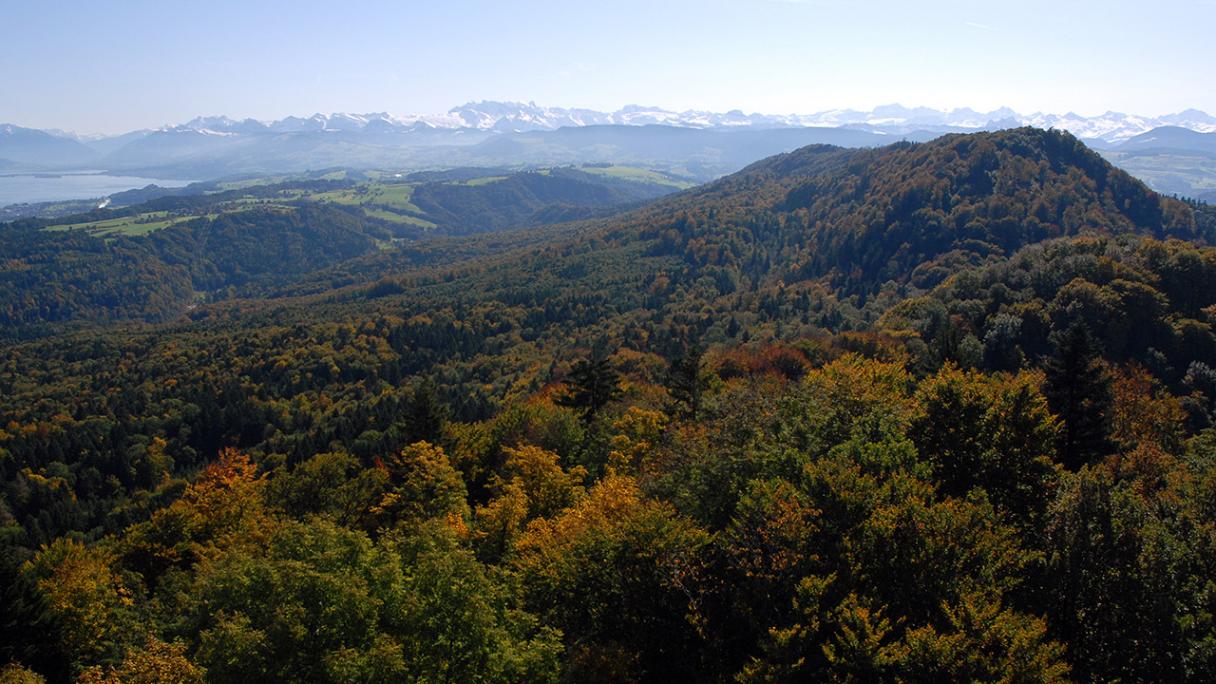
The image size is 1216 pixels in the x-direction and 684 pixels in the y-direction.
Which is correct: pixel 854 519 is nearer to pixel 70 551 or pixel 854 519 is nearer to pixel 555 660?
pixel 555 660

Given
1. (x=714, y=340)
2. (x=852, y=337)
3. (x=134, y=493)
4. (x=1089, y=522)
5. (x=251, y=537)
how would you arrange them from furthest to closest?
(x=714, y=340), (x=134, y=493), (x=852, y=337), (x=251, y=537), (x=1089, y=522)

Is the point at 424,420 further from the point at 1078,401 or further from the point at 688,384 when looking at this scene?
the point at 1078,401

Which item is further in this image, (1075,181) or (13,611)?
(1075,181)

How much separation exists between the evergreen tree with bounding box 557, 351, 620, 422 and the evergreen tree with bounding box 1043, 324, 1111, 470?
3749 cm

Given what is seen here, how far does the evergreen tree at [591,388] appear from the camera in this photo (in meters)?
65.4

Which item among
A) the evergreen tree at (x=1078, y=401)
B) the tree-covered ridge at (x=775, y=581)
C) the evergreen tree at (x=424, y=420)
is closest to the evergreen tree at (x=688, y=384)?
the tree-covered ridge at (x=775, y=581)

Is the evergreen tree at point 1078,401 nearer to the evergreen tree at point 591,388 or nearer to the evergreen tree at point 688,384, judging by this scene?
the evergreen tree at point 688,384

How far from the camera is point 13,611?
29234 millimetres

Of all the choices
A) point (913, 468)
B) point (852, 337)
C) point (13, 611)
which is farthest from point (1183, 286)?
point (13, 611)

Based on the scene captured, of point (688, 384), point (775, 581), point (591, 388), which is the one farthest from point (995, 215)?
point (775, 581)

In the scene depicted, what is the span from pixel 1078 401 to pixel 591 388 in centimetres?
4036

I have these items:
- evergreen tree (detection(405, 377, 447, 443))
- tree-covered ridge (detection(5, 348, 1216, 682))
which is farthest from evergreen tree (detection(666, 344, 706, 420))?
evergreen tree (detection(405, 377, 447, 443))

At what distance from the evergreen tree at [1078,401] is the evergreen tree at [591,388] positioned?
37.5m

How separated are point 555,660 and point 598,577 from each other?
3763 millimetres
